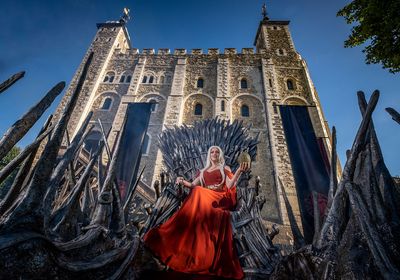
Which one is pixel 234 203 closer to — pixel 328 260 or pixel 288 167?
pixel 328 260

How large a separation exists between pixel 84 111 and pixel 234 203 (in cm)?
1342

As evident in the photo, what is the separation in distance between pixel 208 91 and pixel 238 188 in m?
12.1

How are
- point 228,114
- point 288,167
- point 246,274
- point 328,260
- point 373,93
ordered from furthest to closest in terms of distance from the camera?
point 228,114, point 288,167, point 246,274, point 373,93, point 328,260

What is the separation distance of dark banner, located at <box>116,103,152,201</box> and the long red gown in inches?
185

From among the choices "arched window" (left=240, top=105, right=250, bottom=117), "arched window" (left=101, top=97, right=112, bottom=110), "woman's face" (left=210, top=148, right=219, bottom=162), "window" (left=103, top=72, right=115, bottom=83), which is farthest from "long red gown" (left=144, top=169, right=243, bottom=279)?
"window" (left=103, top=72, right=115, bottom=83)

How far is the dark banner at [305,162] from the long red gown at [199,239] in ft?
15.1

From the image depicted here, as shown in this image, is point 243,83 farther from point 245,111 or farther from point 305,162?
point 305,162

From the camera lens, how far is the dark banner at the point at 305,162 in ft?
25.4

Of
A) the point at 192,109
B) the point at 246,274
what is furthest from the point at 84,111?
the point at 246,274

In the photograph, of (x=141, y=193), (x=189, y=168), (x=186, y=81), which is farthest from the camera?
(x=186, y=81)

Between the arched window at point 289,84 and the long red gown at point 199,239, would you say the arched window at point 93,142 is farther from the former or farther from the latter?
the arched window at point 289,84

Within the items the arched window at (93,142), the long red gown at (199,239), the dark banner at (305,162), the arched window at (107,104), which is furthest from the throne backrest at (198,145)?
the arched window at (107,104)

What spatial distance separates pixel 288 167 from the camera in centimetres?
1186

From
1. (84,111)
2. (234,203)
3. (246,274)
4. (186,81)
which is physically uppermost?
(186,81)
